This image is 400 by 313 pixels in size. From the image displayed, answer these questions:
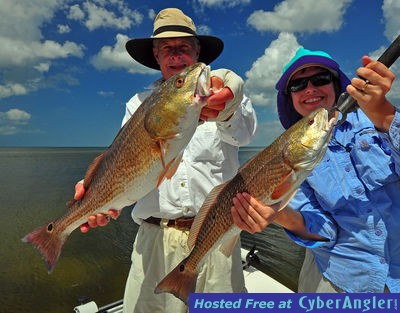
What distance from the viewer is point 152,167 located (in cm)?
262

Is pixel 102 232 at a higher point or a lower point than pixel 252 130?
higher

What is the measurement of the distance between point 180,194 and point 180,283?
110 centimetres

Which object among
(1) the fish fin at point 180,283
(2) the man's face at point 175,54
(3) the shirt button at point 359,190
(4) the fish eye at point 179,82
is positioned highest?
(2) the man's face at point 175,54

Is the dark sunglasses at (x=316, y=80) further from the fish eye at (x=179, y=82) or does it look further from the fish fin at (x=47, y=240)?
the fish fin at (x=47, y=240)

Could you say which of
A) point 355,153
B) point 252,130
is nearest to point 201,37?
point 252,130

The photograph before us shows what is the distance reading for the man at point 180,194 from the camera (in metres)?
3.66

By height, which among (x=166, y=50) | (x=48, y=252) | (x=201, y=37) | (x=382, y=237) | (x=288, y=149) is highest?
(x=201, y=37)

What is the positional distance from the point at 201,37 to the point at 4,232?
17.8 metres

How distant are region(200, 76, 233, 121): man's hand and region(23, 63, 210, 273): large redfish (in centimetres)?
5

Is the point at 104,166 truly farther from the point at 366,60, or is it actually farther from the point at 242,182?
the point at 366,60

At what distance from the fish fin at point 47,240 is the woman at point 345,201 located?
68.6 inches

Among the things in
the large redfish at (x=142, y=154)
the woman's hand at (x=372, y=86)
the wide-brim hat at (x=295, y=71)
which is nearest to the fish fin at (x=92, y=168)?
the large redfish at (x=142, y=154)

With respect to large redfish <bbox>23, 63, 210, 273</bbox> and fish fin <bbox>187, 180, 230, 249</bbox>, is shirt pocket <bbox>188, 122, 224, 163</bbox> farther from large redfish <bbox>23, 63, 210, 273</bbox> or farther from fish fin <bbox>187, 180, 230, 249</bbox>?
large redfish <bbox>23, 63, 210, 273</bbox>

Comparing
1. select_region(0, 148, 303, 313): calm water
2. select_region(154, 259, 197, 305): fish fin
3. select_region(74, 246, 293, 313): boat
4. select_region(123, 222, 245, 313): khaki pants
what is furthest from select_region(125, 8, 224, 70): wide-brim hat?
select_region(0, 148, 303, 313): calm water
